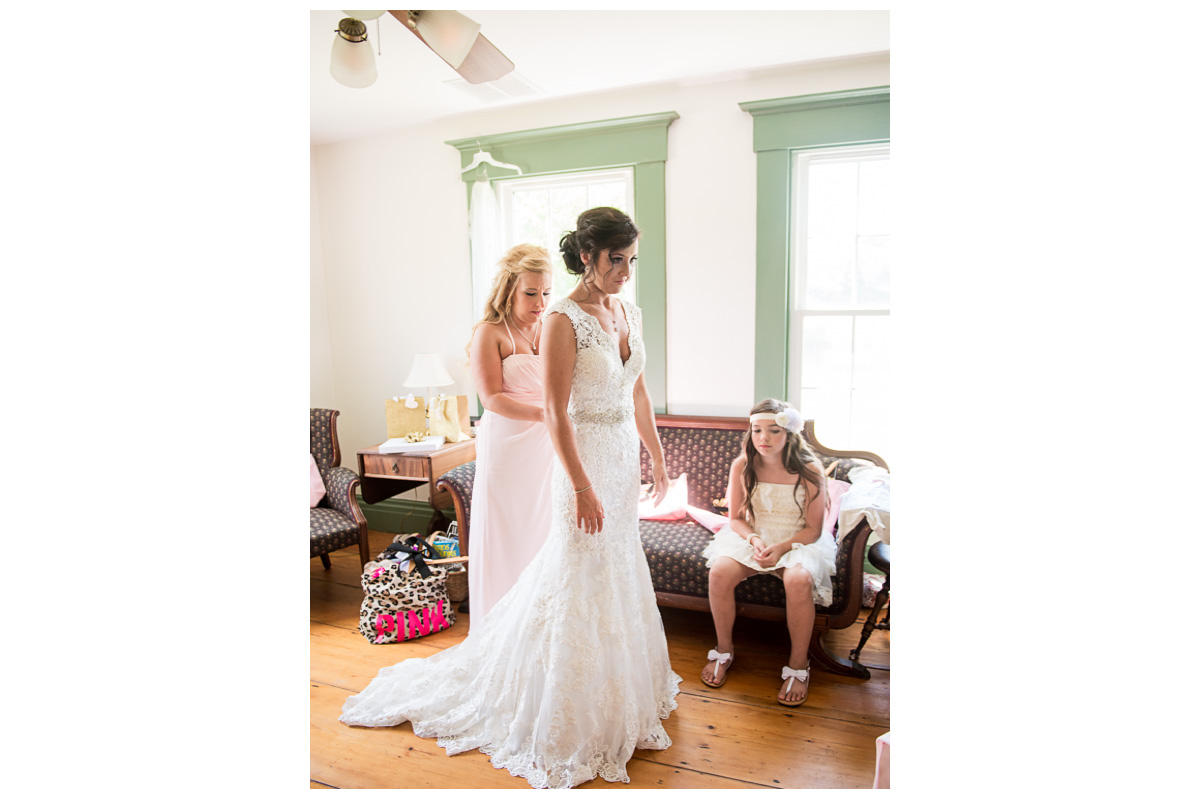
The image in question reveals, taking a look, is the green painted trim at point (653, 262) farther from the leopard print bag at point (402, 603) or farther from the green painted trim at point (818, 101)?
the leopard print bag at point (402, 603)

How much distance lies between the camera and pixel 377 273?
3.21 metres

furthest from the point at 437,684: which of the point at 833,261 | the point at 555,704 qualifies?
the point at 833,261

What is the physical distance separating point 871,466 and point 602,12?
2.03 m

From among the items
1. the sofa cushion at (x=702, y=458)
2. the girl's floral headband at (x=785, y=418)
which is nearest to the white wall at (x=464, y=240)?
the sofa cushion at (x=702, y=458)

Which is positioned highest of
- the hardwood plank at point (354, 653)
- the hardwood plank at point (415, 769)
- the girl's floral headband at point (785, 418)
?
the girl's floral headband at point (785, 418)

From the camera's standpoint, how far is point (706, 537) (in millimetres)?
2471

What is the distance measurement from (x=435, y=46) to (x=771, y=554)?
74.1 inches

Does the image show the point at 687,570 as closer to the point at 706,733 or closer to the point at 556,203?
the point at 706,733

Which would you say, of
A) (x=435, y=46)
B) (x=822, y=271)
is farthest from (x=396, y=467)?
(x=822, y=271)

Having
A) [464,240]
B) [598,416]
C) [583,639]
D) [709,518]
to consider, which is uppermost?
[464,240]

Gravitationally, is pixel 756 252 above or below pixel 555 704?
above

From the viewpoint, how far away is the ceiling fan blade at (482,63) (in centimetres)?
142

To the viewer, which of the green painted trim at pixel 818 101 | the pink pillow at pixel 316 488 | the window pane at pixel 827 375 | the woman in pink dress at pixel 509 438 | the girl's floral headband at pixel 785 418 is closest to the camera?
the woman in pink dress at pixel 509 438
